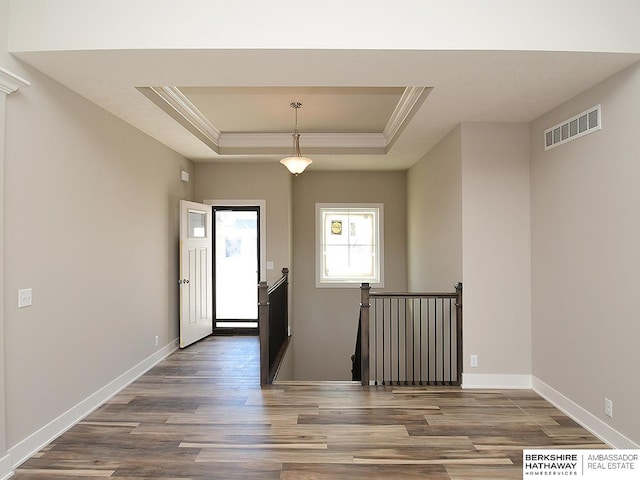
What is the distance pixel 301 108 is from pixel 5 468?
402 centimetres

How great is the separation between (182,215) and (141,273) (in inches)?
44.9

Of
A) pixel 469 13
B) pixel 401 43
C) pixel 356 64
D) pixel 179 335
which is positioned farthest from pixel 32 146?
pixel 179 335

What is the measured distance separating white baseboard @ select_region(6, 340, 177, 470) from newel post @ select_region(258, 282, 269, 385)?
1391mm

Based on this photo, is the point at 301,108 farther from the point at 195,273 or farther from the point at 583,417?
the point at 583,417

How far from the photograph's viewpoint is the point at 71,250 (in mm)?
3236

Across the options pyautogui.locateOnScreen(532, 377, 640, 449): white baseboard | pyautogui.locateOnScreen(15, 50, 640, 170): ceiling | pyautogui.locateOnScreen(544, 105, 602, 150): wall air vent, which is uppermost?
pyautogui.locateOnScreen(15, 50, 640, 170): ceiling

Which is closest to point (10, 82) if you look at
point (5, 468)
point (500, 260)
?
point (5, 468)

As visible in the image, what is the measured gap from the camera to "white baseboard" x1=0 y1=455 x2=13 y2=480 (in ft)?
8.25

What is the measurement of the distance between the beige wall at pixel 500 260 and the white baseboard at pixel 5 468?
3.75m

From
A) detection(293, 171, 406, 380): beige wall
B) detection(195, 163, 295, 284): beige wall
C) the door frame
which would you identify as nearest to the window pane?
detection(293, 171, 406, 380): beige wall

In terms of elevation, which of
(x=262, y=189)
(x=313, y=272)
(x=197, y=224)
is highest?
(x=262, y=189)

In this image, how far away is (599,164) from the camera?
3033 millimetres

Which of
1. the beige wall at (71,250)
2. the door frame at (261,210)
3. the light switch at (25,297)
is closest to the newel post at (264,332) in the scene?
the beige wall at (71,250)

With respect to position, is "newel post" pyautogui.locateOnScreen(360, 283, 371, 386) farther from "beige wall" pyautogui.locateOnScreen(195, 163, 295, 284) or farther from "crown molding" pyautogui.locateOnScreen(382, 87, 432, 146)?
"beige wall" pyautogui.locateOnScreen(195, 163, 295, 284)
